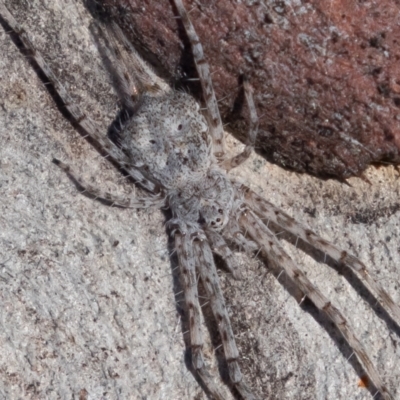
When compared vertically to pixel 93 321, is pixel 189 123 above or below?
above

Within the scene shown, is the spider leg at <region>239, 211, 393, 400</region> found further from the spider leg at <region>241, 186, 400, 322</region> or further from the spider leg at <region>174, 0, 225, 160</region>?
the spider leg at <region>174, 0, 225, 160</region>

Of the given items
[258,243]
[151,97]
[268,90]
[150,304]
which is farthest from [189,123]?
[150,304]

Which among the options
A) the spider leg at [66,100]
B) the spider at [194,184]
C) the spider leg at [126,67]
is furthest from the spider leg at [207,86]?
the spider leg at [66,100]

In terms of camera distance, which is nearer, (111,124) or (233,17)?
(233,17)

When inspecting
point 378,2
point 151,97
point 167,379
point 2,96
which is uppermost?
point 378,2

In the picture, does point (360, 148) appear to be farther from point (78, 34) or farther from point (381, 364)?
point (78, 34)

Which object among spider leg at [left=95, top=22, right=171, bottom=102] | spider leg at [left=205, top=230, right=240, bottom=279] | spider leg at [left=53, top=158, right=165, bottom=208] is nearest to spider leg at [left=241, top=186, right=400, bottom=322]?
spider leg at [left=205, top=230, right=240, bottom=279]

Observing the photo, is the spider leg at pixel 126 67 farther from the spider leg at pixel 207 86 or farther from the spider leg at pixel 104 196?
the spider leg at pixel 104 196
